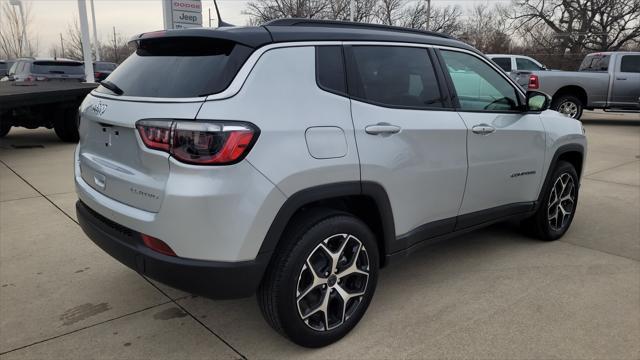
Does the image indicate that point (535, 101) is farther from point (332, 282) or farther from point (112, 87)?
point (112, 87)

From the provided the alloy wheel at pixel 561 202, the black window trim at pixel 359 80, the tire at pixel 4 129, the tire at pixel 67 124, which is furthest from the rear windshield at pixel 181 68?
the tire at pixel 4 129

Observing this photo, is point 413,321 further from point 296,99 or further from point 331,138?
point 296,99

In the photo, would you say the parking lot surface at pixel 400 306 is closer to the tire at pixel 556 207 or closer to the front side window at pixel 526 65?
the tire at pixel 556 207

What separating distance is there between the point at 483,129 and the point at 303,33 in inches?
60.4

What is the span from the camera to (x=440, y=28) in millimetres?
40406

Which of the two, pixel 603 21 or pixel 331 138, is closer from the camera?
pixel 331 138

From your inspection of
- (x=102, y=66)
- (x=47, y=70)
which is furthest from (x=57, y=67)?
(x=102, y=66)

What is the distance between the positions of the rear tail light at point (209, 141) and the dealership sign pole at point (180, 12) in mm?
9803

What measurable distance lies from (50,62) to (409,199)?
13.7 m

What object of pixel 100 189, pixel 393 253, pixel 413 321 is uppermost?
pixel 100 189

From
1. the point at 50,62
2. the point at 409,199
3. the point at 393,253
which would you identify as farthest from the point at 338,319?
the point at 50,62

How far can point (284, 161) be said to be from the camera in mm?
2420

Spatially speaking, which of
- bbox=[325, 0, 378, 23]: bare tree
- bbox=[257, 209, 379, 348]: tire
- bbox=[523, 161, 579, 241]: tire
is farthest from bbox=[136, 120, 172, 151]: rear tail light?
bbox=[325, 0, 378, 23]: bare tree

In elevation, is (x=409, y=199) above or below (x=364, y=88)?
below
